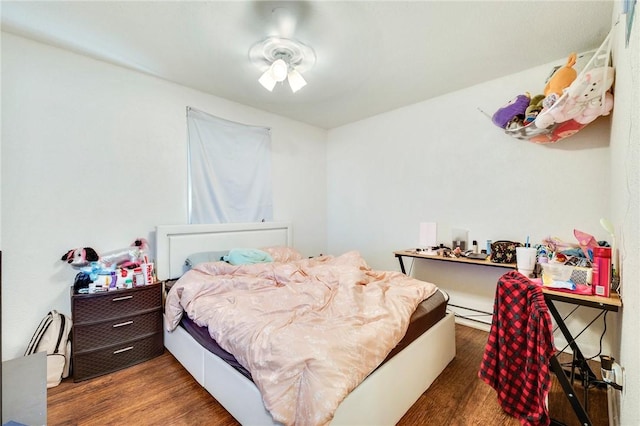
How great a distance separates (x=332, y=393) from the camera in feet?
4.08

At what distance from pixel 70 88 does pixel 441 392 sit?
3.83m

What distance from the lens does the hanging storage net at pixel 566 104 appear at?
1889mm

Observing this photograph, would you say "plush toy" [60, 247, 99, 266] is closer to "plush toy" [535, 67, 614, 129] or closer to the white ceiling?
the white ceiling

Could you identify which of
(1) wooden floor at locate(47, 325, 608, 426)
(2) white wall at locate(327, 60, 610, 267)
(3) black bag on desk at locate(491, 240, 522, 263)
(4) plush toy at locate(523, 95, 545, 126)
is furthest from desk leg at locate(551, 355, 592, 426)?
(4) plush toy at locate(523, 95, 545, 126)

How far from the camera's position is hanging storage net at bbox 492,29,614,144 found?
6.20ft

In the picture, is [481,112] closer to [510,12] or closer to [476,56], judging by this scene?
[476,56]

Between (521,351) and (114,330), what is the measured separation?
287cm

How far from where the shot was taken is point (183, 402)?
1.89 meters

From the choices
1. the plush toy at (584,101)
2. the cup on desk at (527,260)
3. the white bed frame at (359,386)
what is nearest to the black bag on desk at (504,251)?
the cup on desk at (527,260)

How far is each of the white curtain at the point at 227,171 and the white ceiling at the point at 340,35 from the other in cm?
52

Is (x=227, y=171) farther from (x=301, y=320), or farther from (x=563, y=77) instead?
(x=563, y=77)

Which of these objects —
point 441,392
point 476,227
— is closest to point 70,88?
point 441,392

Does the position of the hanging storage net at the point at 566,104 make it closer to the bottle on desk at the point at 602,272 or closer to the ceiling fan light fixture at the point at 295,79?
the bottle on desk at the point at 602,272

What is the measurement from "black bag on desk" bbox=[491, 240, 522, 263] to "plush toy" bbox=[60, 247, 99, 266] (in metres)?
3.57
